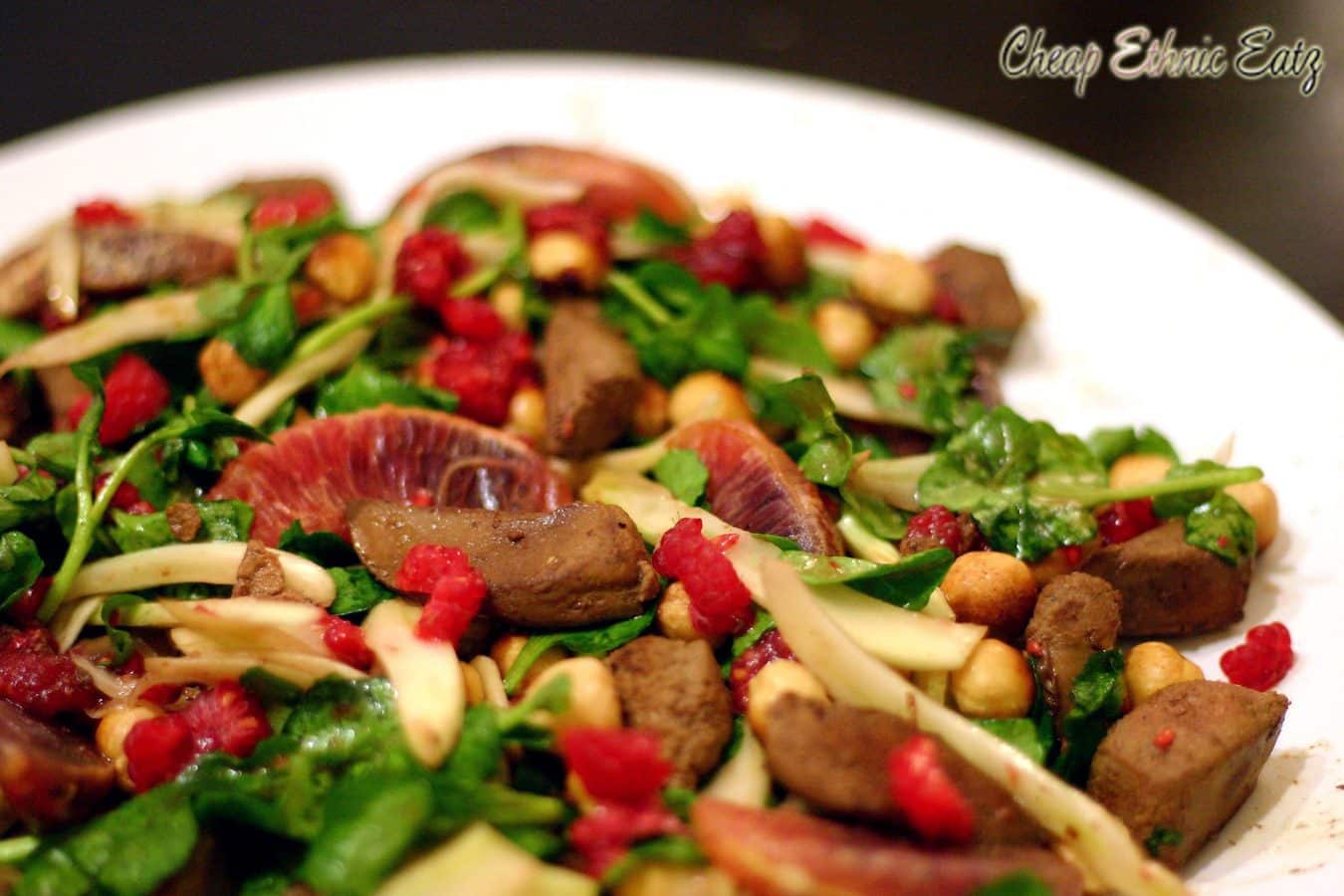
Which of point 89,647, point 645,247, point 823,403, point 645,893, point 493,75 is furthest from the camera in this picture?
point 493,75

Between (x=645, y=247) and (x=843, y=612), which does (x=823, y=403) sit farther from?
(x=645, y=247)

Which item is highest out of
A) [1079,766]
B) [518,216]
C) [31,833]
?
[518,216]

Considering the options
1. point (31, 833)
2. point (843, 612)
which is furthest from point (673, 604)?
point (31, 833)

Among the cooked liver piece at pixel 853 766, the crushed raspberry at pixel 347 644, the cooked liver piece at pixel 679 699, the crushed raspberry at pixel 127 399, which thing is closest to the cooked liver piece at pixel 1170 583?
the cooked liver piece at pixel 853 766

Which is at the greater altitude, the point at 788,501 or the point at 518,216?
the point at 518,216

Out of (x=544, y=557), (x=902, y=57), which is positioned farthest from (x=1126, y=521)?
(x=902, y=57)

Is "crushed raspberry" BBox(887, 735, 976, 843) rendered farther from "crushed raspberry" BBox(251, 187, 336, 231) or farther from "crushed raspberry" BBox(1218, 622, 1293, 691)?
"crushed raspberry" BBox(251, 187, 336, 231)

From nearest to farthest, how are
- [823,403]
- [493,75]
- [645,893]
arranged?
1. [645,893]
2. [823,403]
3. [493,75]

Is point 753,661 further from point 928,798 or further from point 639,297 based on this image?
point 639,297
